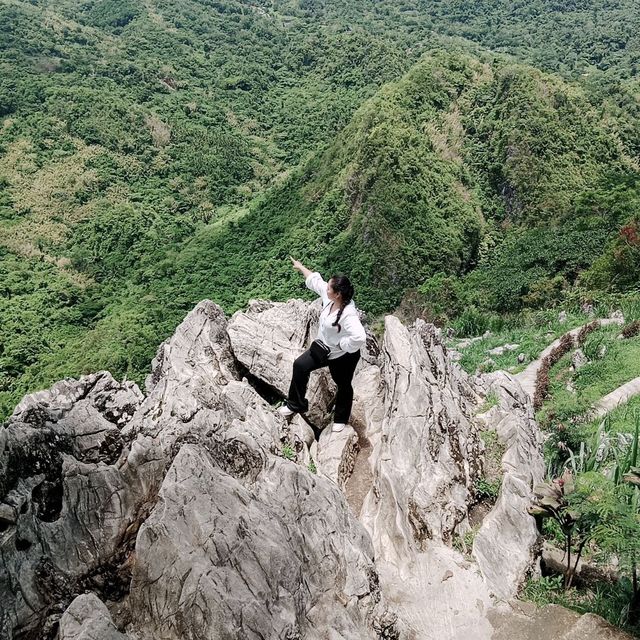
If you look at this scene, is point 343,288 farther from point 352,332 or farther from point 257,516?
point 257,516

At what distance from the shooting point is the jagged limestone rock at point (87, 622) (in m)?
4.39

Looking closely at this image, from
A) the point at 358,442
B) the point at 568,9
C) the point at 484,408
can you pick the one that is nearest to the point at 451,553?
the point at 358,442

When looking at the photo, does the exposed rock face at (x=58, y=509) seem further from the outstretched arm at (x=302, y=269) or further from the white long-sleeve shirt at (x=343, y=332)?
the outstretched arm at (x=302, y=269)

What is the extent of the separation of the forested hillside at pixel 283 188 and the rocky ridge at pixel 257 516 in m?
22.8

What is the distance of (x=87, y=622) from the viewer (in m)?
4.48

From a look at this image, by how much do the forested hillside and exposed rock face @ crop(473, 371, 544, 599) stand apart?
71.7ft

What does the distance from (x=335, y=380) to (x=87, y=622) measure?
415 centimetres

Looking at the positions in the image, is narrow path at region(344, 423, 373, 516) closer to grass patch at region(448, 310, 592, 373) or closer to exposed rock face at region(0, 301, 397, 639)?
exposed rock face at region(0, 301, 397, 639)

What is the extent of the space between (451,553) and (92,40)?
14077 centimetres

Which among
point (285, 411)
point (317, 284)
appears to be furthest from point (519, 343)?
point (317, 284)

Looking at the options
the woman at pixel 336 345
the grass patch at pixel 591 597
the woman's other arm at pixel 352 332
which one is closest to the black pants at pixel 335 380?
the woman at pixel 336 345

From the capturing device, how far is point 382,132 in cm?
5550

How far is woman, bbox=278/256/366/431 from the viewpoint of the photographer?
701cm

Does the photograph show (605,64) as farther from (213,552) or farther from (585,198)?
(213,552)
